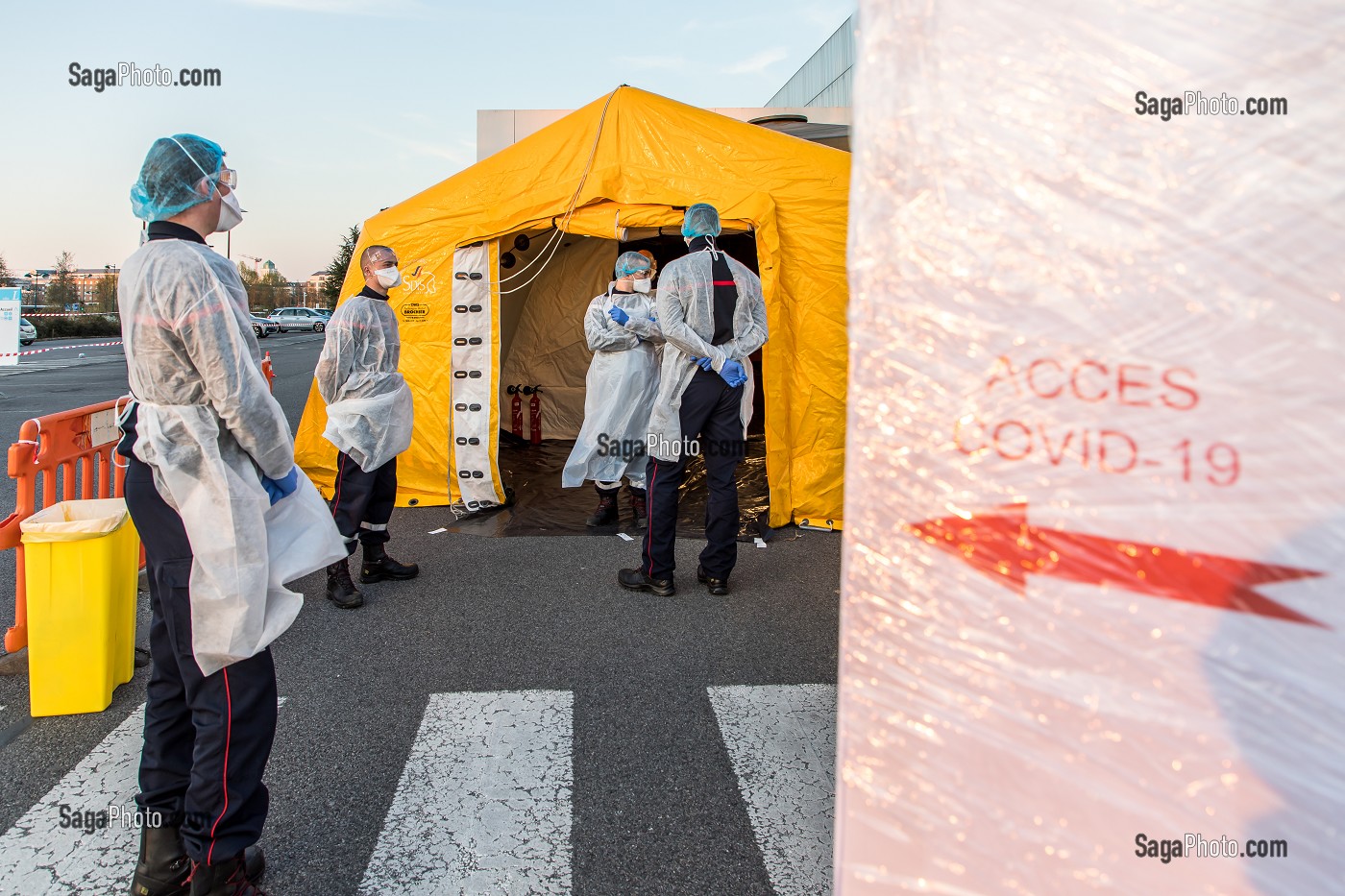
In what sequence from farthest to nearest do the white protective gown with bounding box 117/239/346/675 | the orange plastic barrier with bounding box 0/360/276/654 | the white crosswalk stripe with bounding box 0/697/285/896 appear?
the orange plastic barrier with bounding box 0/360/276/654 < the white crosswalk stripe with bounding box 0/697/285/896 < the white protective gown with bounding box 117/239/346/675

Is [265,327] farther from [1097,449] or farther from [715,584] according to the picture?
[1097,449]

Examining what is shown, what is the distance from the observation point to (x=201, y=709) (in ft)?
7.30

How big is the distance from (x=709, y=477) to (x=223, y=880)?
10.5ft

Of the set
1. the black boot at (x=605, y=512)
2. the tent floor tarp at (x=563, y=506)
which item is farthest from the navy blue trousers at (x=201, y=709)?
the black boot at (x=605, y=512)

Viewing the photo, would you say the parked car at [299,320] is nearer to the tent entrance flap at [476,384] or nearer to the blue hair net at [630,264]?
the tent entrance flap at [476,384]

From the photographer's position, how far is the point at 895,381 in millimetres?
1336

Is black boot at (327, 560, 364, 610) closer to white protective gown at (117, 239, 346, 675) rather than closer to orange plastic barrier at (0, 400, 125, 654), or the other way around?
orange plastic barrier at (0, 400, 125, 654)

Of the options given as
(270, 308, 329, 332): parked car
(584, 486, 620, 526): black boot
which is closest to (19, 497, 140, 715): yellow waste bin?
(584, 486, 620, 526): black boot

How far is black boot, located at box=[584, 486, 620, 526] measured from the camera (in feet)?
21.9

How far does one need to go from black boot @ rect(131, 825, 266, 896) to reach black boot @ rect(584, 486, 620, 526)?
4381mm

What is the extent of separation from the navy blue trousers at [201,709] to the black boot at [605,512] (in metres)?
4.37

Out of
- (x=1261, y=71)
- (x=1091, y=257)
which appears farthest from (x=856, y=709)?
(x=1261, y=71)

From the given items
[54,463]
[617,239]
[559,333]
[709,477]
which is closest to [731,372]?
[709,477]

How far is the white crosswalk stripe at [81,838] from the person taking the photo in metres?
2.41
